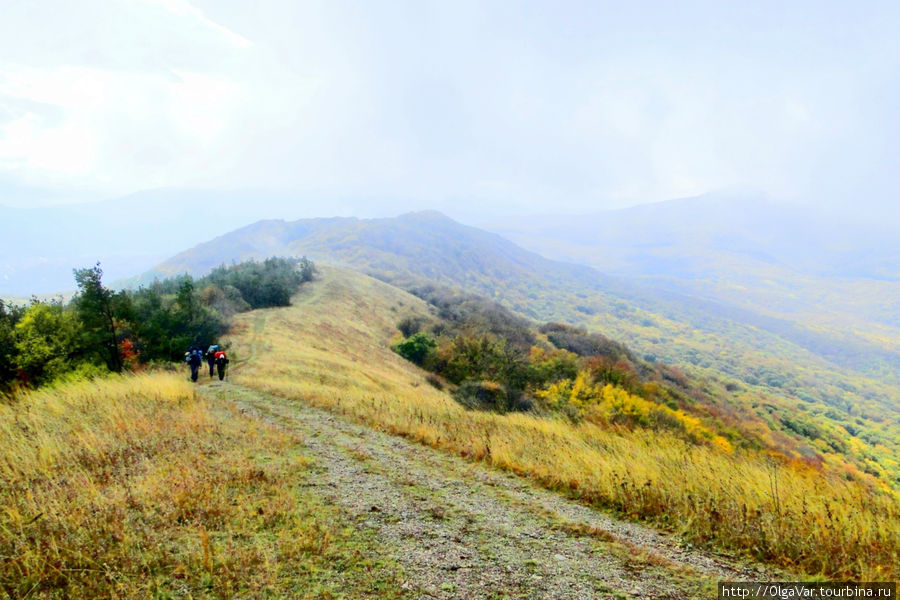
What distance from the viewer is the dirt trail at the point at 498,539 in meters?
4.35

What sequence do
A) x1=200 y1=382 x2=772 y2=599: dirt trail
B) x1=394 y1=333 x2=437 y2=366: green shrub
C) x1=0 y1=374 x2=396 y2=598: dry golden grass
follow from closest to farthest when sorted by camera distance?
x1=0 y1=374 x2=396 y2=598: dry golden grass < x1=200 y1=382 x2=772 y2=599: dirt trail < x1=394 y1=333 x2=437 y2=366: green shrub

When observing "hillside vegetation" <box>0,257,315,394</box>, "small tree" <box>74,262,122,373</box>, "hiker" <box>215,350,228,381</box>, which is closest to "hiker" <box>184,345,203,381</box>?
"hiker" <box>215,350,228,381</box>

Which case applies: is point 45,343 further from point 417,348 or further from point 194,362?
point 417,348

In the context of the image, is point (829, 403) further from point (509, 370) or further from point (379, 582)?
point (379, 582)

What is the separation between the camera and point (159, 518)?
5098mm

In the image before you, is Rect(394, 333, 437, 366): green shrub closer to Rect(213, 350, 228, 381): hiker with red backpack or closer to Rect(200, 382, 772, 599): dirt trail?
Rect(213, 350, 228, 381): hiker with red backpack

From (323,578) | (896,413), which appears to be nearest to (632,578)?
(323,578)

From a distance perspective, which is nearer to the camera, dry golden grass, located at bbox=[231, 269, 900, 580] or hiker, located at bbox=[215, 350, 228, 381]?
dry golden grass, located at bbox=[231, 269, 900, 580]

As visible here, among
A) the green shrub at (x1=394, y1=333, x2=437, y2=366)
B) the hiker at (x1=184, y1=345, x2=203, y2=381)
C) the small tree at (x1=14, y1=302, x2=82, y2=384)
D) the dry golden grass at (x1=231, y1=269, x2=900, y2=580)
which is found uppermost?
the small tree at (x1=14, y1=302, x2=82, y2=384)

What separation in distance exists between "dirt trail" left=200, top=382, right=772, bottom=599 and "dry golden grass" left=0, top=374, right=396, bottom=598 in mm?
609

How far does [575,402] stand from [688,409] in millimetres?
24460

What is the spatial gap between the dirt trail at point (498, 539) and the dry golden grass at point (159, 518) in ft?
2.00

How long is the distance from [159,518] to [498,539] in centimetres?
440

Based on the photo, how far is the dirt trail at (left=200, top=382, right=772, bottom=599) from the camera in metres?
4.35
